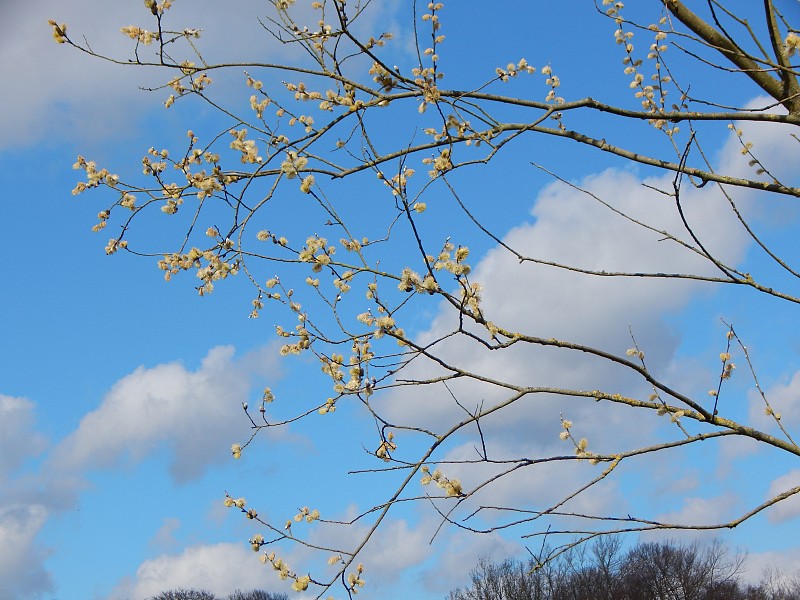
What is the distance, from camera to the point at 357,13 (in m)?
3.92

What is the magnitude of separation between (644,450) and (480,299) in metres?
0.99

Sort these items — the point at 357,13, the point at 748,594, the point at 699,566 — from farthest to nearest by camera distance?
the point at 748,594 < the point at 699,566 < the point at 357,13

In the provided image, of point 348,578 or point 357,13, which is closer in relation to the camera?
point 348,578

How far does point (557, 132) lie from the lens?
3768 millimetres

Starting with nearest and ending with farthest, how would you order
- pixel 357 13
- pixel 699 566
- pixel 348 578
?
pixel 348 578 → pixel 357 13 → pixel 699 566

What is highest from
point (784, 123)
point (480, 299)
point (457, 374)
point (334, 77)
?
point (334, 77)

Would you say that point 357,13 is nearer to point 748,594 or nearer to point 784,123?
point 784,123

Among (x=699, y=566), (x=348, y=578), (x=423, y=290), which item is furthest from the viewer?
(x=699, y=566)

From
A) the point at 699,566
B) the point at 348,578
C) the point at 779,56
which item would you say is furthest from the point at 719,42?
the point at 699,566

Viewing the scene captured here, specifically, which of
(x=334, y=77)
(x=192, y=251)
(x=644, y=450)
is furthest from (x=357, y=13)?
(x=644, y=450)

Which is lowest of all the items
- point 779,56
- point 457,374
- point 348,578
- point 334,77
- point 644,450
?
point 348,578

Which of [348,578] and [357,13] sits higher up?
[357,13]

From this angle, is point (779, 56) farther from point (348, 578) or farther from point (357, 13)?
point (348, 578)

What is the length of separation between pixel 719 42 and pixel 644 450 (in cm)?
200
